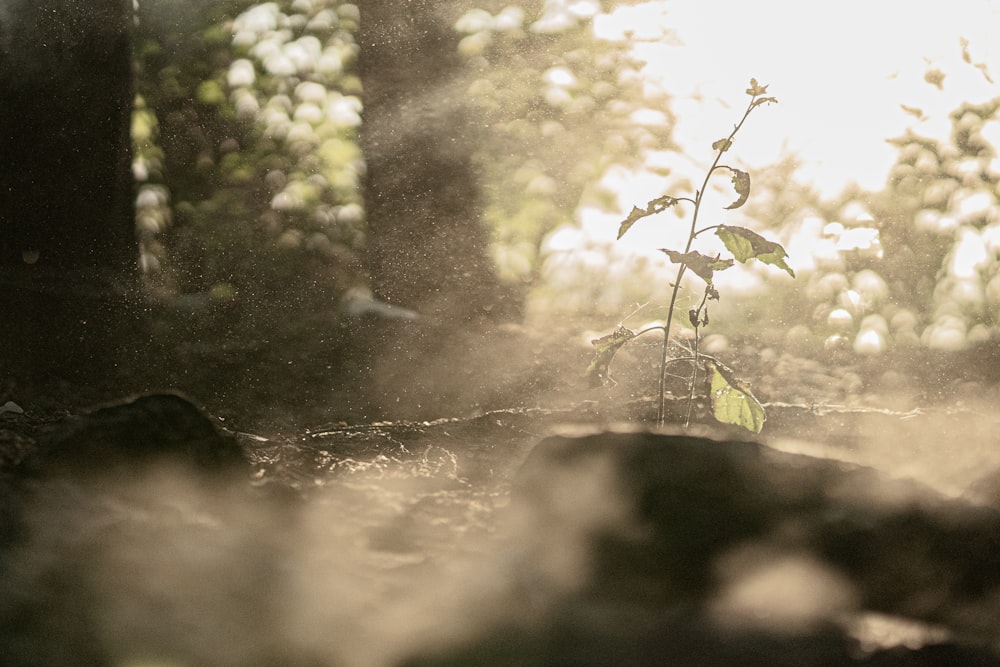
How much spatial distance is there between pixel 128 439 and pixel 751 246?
1.27 metres

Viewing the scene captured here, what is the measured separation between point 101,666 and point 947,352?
317 cm

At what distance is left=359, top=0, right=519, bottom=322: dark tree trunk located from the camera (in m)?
3.69

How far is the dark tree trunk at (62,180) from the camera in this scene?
2.93 metres

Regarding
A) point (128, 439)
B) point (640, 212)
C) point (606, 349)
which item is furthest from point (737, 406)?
point (128, 439)

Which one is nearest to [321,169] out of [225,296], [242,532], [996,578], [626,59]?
[225,296]

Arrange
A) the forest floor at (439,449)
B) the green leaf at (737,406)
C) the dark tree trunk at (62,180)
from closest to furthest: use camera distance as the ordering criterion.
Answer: the forest floor at (439,449) → the green leaf at (737,406) → the dark tree trunk at (62,180)

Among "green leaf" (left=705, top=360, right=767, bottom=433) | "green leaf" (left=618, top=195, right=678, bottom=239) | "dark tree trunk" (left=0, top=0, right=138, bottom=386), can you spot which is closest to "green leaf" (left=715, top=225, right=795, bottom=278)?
"green leaf" (left=618, top=195, right=678, bottom=239)

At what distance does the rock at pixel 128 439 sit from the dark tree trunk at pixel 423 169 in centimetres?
184

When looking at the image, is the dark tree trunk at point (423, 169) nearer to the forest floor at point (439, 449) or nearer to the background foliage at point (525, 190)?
the background foliage at point (525, 190)

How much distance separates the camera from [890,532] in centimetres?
140

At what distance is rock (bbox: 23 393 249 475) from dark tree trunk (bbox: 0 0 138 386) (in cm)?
149

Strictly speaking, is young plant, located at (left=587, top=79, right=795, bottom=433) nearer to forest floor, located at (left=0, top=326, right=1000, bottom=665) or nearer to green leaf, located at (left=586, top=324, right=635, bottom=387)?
green leaf, located at (left=586, top=324, right=635, bottom=387)

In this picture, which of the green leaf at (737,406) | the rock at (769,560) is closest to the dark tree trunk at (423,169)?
the green leaf at (737,406)

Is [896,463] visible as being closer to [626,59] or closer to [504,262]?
[504,262]
